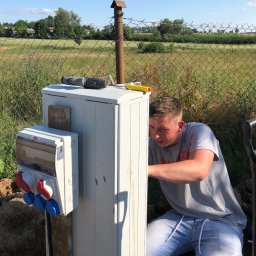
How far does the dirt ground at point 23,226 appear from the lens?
2812 millimetres

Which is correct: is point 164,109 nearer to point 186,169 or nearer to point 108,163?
point 186,169

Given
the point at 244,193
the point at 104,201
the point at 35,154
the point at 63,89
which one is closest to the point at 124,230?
the point at 104,201

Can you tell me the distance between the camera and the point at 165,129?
7.93ft

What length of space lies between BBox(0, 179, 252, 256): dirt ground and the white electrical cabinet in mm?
950

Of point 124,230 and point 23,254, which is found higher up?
point 124,230

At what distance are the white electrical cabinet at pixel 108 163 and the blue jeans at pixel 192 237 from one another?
631mm

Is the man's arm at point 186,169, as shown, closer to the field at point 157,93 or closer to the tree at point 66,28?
the field at point 157,93

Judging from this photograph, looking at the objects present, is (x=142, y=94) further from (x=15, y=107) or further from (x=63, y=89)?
(x=15, y=107)

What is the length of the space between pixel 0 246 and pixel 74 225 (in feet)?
3.46

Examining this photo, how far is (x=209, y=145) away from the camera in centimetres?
240

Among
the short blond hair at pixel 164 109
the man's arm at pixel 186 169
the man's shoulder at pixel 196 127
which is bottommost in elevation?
the man's arm at pixel 186 169

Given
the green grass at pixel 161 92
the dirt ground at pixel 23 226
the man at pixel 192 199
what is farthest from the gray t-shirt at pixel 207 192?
the green grass at pixel 161 92

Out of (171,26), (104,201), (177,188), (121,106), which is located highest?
(171,26)

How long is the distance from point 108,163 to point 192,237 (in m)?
1.15
